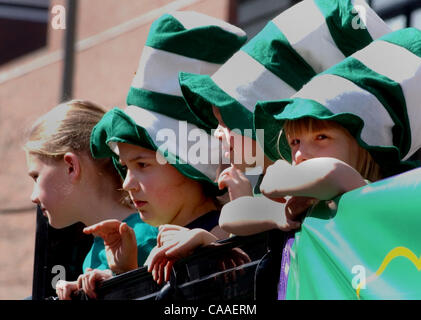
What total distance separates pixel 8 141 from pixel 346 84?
870 cm

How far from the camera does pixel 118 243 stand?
2889 mm

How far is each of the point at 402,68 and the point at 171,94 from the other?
3.02 ft

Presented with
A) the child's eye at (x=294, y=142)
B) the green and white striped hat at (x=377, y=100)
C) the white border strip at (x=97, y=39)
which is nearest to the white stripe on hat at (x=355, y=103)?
the green and white striped hat at (x=377, y=100)

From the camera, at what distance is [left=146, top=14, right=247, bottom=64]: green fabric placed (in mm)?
3088

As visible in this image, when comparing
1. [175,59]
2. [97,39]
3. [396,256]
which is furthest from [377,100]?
[97,39]

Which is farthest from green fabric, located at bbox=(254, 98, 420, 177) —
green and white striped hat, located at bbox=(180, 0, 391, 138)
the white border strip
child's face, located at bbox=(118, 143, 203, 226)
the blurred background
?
the white border strip

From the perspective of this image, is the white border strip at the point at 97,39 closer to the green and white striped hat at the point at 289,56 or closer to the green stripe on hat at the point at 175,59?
the green stripe on hat at the point at 175,59

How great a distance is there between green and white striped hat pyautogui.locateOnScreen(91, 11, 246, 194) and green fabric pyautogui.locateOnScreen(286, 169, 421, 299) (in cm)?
93

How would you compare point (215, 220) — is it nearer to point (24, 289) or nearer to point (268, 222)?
point (268, 222)

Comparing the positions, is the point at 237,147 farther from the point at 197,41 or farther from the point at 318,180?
the point at 318,180

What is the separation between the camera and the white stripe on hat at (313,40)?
265cm

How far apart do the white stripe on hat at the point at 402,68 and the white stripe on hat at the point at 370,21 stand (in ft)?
0.88

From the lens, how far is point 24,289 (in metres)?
10.1
